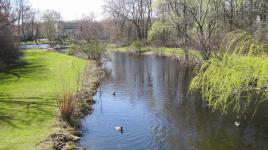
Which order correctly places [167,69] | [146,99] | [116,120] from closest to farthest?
[116,120]
[146,99]
[167,69]

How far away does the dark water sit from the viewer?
41.5 feet

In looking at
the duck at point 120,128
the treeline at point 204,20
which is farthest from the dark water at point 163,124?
the treeline at point 204,20

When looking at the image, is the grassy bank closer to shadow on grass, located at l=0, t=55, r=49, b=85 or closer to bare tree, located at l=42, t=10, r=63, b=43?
shadow on grass, located at l=0, t=55, r=49, b=85

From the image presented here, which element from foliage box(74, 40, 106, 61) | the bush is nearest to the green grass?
foliage box(74, 40, 106, 61)

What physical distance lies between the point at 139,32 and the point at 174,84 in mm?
52880

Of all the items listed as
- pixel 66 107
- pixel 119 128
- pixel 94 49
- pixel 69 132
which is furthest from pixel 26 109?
pixel 94 49

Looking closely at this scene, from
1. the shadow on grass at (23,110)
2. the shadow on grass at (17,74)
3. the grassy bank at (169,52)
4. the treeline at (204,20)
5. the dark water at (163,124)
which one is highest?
the treeline at (204,20)

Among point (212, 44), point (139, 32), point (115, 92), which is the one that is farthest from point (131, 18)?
point (115, 92)

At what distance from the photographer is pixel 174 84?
25.5 metres

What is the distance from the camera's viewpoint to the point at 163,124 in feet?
49.5

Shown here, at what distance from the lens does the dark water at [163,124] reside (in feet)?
41.5

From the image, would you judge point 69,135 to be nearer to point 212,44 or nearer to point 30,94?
point 30,94

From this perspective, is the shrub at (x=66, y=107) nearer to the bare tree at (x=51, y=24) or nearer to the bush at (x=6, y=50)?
the bush at (x=6, y=50)

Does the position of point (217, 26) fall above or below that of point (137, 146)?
above
